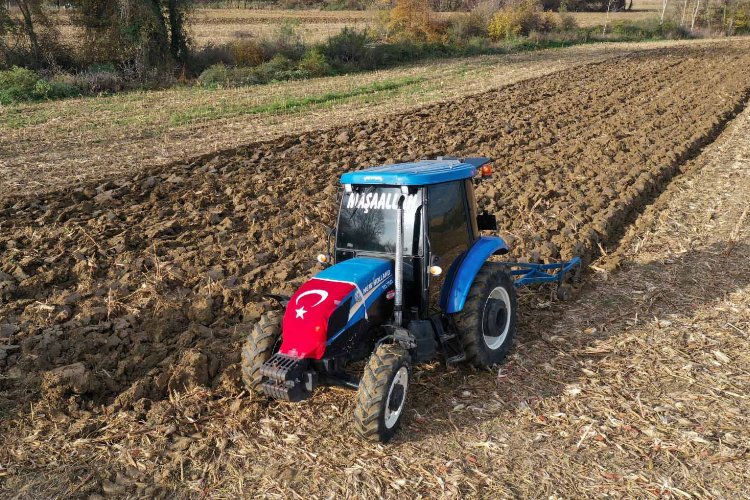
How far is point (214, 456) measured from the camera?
4195mm

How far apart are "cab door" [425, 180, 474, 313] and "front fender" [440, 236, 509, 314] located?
0.11 feet

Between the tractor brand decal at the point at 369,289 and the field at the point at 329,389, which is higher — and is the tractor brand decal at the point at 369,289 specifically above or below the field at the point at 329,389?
above

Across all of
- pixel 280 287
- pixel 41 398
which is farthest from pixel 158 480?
pixel 280 287

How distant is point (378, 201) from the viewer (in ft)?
15.7

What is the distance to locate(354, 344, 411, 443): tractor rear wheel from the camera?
13.2 feet

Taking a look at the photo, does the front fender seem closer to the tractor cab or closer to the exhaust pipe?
the tractor cab

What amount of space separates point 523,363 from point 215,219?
504 cm

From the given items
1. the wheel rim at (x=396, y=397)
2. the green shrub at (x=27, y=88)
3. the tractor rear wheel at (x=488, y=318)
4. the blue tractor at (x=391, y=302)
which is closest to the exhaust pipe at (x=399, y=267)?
the blue tractor at (x=391, y=302)

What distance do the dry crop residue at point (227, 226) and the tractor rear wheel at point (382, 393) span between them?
1346 millimetres

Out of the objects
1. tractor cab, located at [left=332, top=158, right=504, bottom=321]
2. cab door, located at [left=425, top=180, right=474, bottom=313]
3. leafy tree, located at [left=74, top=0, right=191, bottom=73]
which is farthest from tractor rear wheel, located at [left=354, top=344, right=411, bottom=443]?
leafy tree, located at [left=74, top=0, right=191, bottom=73]

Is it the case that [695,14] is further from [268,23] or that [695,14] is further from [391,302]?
[391,302]

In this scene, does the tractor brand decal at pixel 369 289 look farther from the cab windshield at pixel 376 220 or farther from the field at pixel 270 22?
the field at pixel 270 22

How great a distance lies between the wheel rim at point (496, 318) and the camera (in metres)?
5.18

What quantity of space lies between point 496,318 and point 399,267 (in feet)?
4.53
